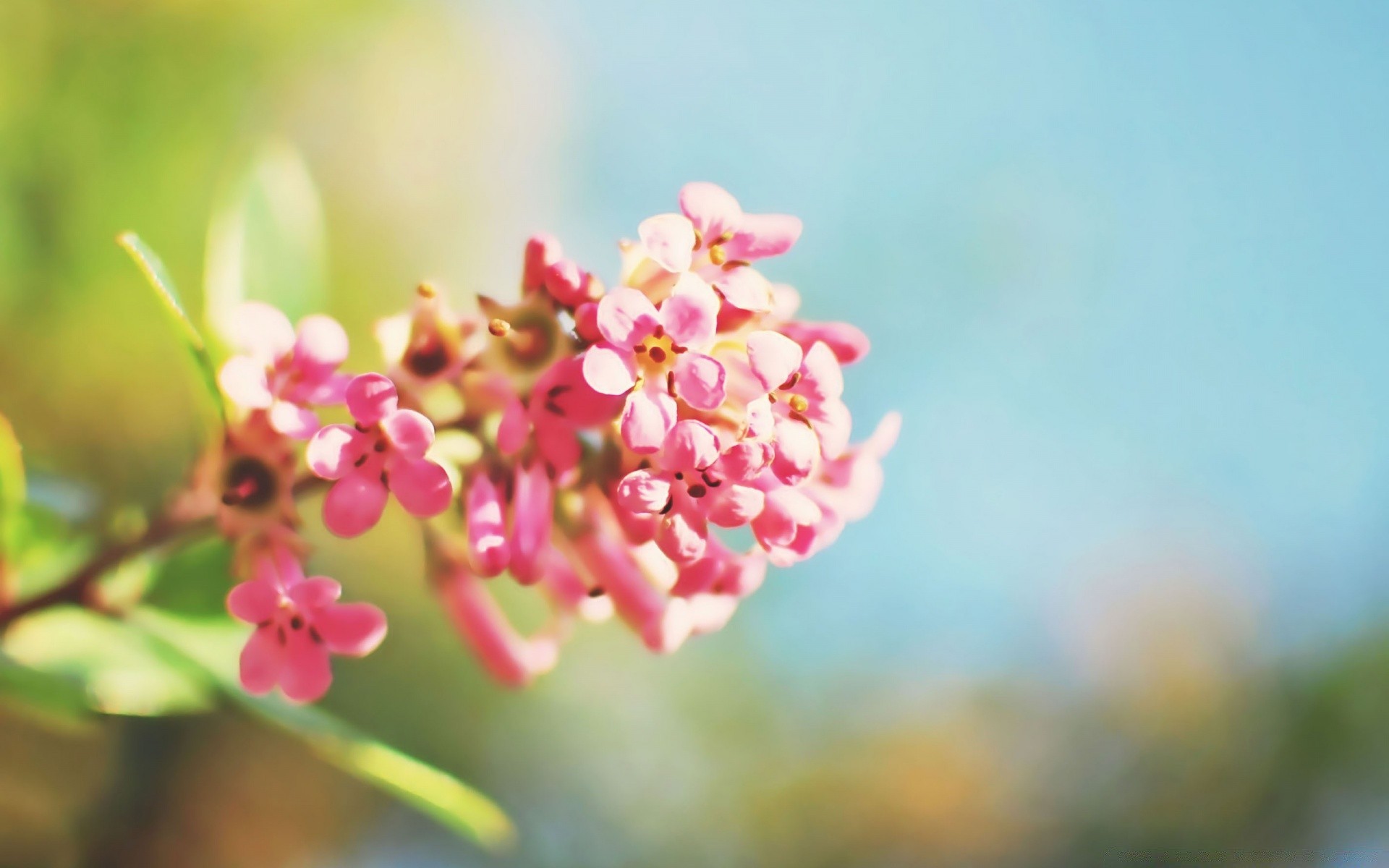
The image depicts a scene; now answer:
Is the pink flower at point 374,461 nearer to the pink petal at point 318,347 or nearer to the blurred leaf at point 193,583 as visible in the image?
the pink petal at point 318,347

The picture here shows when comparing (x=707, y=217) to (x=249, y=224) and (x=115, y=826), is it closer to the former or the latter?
(x=249, y=224)

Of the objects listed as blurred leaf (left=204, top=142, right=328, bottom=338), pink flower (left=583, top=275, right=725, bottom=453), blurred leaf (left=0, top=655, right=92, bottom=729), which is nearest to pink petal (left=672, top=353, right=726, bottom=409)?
pink flower (left=583, top=275, right=725, bottom=453)

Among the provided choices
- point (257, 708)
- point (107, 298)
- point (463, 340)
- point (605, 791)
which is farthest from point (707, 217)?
point (605, 791)

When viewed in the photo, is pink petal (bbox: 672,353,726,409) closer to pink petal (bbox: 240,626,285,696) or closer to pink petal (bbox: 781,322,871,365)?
pink petal (bbox: 781,322,871,365)

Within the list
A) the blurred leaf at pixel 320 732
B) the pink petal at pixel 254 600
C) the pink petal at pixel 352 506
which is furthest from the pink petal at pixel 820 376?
the blurred leaf at pixel 320 732

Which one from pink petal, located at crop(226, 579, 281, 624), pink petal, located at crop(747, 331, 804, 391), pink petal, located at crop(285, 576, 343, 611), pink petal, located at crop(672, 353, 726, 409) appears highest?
pink petal, located at crop(747, 331, 804, 391)
